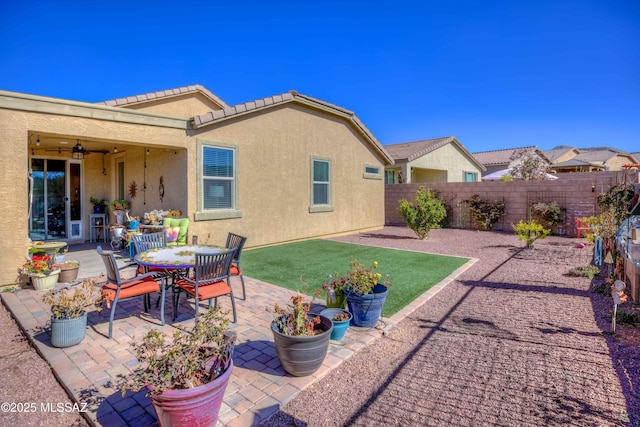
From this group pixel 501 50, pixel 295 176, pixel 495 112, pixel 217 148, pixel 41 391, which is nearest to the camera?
pixel 41 391

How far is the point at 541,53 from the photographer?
39.6ft

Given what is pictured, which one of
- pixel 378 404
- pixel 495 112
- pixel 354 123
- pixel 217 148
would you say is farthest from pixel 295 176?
pixel 495 112

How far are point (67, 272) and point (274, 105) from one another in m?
7.04

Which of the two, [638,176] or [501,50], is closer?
[501,50]

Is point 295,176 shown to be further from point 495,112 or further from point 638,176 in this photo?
point 495,112

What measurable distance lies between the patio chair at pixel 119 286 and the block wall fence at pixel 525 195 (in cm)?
1436

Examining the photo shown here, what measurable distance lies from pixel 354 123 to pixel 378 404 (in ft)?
39.8

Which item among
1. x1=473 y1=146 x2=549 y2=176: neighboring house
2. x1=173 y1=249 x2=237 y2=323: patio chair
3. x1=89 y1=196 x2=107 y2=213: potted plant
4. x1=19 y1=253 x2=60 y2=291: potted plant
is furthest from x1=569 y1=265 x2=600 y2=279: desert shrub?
x1=473 y1=146 x2=549 y2=176: neighboring house

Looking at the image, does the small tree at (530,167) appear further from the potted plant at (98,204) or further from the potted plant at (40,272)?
the potted plant at (40,272)

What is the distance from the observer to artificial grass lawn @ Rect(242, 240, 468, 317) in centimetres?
633

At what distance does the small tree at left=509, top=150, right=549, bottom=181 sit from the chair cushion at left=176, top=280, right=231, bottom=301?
67.2ft

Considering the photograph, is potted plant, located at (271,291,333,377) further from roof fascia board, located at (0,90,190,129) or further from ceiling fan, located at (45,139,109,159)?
ceiling fan, located at (45,139,109,159)

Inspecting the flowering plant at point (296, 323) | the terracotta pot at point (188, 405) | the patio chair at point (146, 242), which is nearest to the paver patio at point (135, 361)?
the terracotta pot at point (188, 405)

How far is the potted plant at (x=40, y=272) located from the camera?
6.04m
